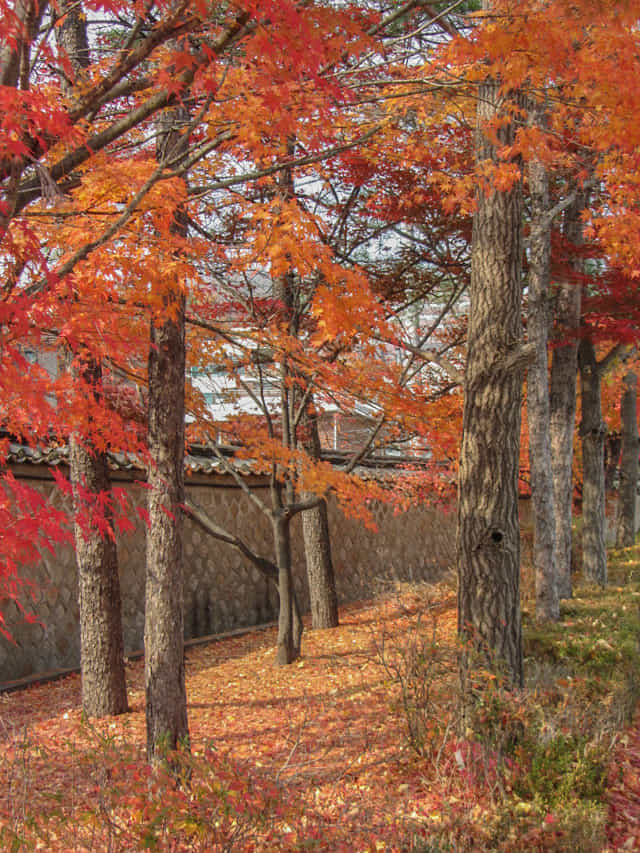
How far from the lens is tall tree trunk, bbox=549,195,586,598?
11.1 meters

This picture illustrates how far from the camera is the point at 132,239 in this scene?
18.7 feet

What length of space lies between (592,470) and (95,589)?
856 centimetres

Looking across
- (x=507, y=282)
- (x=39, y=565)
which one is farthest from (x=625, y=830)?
(x=39, y=565)

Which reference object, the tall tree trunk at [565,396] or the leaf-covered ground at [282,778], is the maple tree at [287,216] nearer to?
the leaf-covered ground at [282,778]

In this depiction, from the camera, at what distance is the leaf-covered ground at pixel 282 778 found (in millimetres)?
3691

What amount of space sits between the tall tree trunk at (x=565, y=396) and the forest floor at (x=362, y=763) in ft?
8.66

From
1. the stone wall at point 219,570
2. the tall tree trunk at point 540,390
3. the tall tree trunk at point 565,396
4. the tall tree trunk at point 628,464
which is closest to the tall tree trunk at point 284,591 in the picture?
the stone wall at point 219,570

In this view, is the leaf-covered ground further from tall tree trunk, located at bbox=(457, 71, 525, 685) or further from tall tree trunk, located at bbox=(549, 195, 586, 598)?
tall tree trunk, located at bbox=(549, 195, 586, 598)

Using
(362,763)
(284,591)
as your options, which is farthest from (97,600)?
(362,763)

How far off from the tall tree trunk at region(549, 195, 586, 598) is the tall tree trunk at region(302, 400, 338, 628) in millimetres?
3354

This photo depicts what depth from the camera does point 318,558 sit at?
10867 millimetres

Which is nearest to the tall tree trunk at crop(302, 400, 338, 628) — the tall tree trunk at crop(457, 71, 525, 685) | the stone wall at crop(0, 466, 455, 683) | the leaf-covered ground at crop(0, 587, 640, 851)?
the stone wall at crop(0, 466, 455, 683)

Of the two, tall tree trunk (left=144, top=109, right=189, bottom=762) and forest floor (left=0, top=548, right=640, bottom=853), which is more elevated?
tall tree trunk (left=144, top=109, right=189, bottom=762)

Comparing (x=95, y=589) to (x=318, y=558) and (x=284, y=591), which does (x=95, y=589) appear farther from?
(x=318, y=558)
